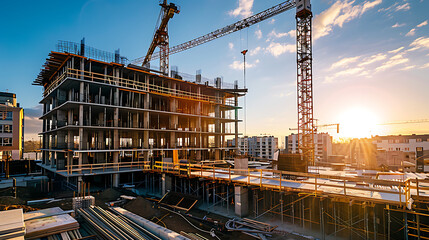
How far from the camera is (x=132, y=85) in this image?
34.3 metres

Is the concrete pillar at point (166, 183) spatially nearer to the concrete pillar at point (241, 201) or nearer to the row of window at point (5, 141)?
the concrete pillar at point (241, 201)

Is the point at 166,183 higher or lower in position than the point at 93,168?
lower

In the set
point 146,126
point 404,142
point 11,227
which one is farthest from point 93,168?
point 404,142

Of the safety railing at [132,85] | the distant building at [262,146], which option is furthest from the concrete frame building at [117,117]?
the distant building at [262,146]

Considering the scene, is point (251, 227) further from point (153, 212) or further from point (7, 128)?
point (7, 128)

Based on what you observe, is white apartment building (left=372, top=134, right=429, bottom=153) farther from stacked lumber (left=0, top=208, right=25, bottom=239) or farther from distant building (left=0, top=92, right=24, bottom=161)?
distant building (left=0, top=92, right=24, bottom=161)

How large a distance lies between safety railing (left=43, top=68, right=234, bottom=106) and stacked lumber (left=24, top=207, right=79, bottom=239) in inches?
792

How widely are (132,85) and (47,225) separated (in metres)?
27.4

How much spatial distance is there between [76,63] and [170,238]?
2922 centimetres

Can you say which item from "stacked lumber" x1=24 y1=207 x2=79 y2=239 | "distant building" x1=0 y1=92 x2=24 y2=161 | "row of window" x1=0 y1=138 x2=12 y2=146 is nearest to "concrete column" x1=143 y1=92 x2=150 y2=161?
"stacked lumber" x1=24 y1=207 x2=79 y2=239

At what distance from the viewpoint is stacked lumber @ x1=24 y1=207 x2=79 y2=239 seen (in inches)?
347

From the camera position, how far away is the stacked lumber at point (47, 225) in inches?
347

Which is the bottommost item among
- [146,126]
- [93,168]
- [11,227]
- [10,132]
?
[93,168]

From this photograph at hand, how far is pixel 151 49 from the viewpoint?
59.0 m
